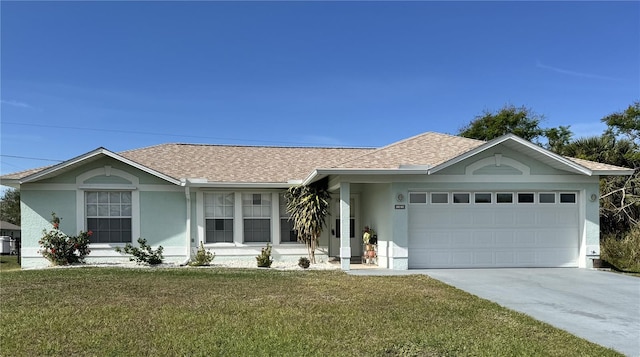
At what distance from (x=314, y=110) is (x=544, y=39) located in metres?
14.6

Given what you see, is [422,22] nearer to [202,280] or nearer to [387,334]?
[202,280]

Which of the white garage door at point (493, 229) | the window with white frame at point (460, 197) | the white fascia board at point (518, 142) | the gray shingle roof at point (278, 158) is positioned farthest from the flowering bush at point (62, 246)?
the window with white frame at point (460, 197)

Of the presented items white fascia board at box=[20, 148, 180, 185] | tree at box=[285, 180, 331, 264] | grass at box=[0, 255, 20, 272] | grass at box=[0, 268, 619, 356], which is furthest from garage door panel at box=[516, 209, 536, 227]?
grass at box=[0, 255, 20, 272]

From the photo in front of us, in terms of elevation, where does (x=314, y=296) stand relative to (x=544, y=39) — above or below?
below

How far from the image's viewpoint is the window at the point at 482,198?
554 inches

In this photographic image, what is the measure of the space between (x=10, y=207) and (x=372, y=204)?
189 feet

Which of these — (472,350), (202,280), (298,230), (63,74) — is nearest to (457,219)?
(298,230)

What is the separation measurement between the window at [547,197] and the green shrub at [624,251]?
303 centimetres

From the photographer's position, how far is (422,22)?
17203mm

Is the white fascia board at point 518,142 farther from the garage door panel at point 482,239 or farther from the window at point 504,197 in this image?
the garage door panel at point 482,239

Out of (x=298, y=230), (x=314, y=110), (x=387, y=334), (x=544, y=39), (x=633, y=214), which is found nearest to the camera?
(x=387, y=334)

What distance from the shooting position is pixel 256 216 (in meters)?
16.1

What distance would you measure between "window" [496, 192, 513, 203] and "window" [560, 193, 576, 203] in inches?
62.5

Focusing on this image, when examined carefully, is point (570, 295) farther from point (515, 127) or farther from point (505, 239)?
point (515, 127)
